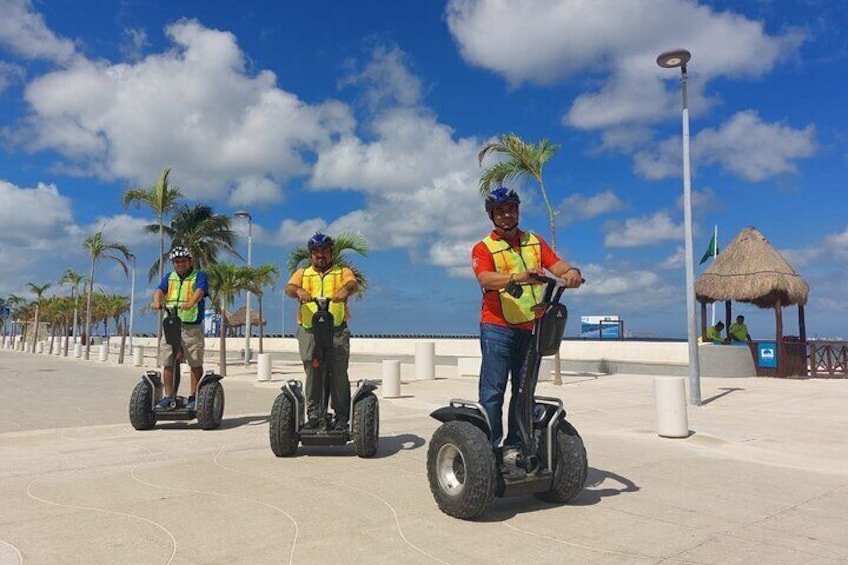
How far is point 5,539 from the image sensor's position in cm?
378

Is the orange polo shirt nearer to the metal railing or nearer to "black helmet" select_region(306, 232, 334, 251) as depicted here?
"black helmet" select_region(306, 232, 334, 251)

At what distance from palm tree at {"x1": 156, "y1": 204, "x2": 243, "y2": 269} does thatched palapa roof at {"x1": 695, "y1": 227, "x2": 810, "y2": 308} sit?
698 inches

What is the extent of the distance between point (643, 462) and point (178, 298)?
570 cm

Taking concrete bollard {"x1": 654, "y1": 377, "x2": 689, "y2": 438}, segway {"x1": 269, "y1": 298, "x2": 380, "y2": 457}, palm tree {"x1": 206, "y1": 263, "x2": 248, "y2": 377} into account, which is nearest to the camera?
segway {"x1": 269, "y1": 298, "x2": 380, "y2": 457}

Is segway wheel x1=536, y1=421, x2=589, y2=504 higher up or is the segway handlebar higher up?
the segway handlebar

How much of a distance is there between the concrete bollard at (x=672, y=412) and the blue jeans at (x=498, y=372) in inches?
161

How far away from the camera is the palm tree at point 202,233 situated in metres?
25.9

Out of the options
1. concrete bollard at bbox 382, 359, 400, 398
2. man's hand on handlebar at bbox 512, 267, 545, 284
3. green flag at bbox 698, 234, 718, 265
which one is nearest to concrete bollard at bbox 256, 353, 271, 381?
concrete bollard at bbox 382, 359, 400, 398

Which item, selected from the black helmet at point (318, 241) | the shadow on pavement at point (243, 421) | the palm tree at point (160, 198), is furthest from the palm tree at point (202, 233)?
the black helmet at point (318, 241)

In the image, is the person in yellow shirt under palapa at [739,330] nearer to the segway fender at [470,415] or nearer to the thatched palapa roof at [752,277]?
the thatched palapa roof at [752,277]

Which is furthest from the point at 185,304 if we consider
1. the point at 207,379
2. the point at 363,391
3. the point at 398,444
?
the point at 398,444

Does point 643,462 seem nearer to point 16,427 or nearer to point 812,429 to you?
point 812,429

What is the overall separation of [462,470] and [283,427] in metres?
2.40

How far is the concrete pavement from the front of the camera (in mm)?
3615
